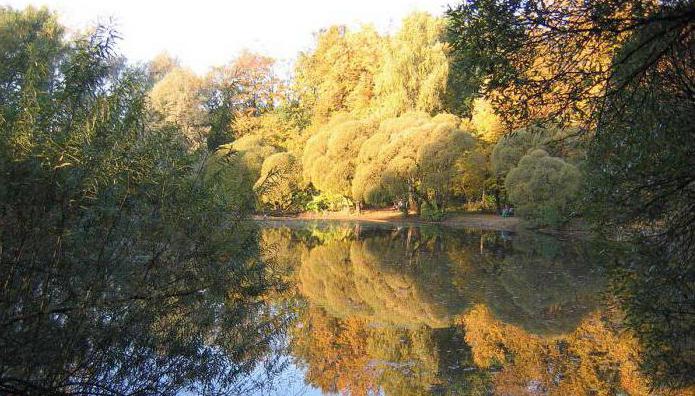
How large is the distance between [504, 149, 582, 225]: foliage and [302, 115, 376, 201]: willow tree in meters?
9.23

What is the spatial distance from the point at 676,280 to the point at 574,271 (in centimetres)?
1209

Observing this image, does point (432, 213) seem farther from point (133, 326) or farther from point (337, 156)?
point (133, 326)

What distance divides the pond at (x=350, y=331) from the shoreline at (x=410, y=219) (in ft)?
46.5

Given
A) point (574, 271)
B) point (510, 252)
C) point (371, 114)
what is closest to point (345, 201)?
point (371, 114)

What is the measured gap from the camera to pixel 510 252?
20984 millimetres

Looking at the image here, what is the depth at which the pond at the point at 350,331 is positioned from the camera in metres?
4.41

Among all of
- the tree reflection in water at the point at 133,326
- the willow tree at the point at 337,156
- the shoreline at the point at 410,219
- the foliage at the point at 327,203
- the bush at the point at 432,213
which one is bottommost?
the shoreline at the point at 410,219

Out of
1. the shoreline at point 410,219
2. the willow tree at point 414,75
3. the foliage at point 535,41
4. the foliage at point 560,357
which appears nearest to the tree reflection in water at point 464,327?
the foliage at point 560,357

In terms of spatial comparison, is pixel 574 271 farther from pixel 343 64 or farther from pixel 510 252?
pixel 343 64

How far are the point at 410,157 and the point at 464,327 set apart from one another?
21.9 meters

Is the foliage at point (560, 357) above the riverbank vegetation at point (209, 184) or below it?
below

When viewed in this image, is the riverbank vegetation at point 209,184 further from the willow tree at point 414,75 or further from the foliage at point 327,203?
the foliage at point 327,203

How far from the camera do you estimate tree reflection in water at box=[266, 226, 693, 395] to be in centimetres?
770

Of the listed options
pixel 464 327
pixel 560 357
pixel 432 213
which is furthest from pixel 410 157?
pixel 560 357
